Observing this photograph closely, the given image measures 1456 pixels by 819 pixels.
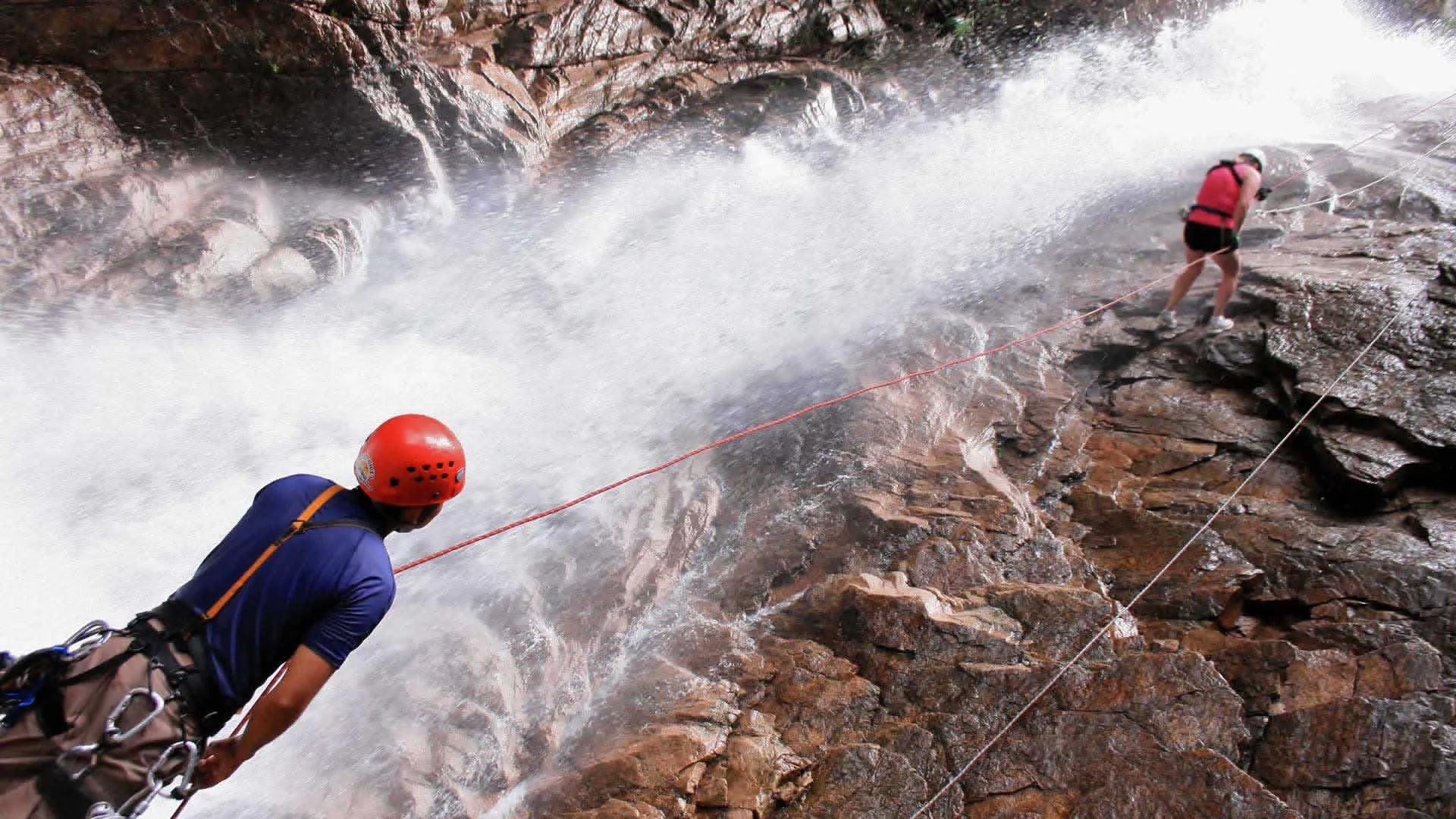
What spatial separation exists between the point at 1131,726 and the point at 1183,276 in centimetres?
440

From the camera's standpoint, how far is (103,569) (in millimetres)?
4465

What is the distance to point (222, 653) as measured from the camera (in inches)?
77.6

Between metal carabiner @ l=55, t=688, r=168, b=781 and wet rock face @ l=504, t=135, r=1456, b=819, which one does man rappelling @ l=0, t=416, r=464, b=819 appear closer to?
metal carabiner @ l=55, t=688, r=168, b=781

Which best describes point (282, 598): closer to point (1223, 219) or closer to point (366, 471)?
point (366, 471)

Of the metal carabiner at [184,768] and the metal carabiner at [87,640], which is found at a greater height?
the metal carabiner at [87,640]

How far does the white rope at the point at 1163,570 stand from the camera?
2.89 meters

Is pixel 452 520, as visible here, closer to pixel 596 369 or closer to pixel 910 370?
pixel 596 369

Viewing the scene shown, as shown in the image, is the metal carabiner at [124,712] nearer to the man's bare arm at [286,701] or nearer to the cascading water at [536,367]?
the man's bare arm at [286,701]

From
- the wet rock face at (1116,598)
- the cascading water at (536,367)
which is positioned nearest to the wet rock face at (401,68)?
the cascading water at (536,367)

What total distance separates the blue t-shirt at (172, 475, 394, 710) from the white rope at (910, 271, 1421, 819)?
6.58 ft

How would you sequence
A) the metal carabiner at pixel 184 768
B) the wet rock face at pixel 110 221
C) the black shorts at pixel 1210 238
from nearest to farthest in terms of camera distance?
the metal carabiner at pixel 184 768
the black shorts at pixel 1210 238
the wet rock face at pixel 110 221

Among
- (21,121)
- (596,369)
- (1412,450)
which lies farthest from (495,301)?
(1412,450)

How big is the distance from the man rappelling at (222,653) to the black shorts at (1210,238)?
595 centimetres

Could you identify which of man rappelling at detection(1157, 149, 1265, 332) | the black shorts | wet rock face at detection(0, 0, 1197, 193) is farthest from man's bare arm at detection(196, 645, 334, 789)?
wet rock face at detection(0, 0, 1197, 193)
